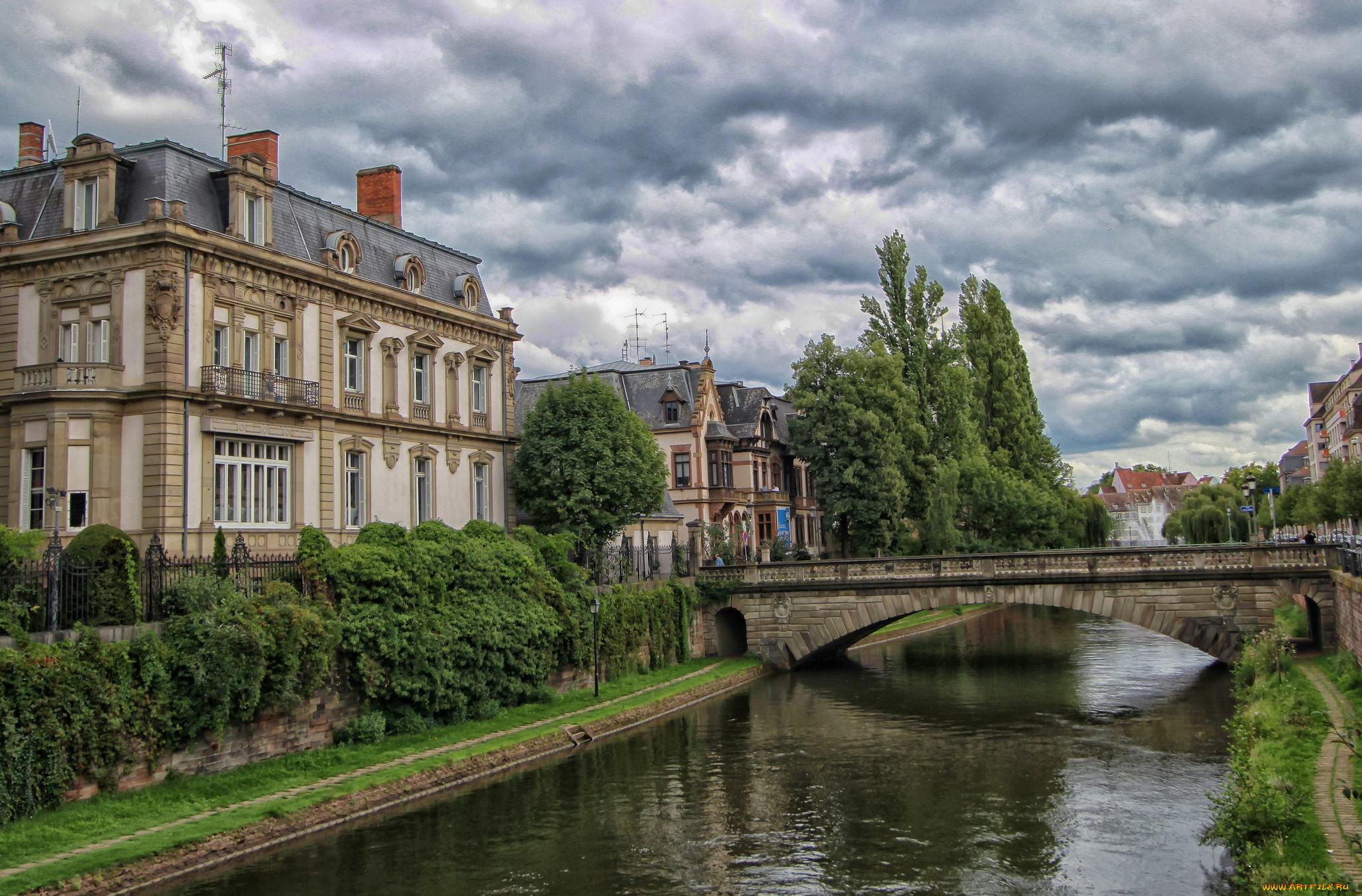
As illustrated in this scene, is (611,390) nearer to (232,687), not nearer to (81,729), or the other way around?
(232,687)

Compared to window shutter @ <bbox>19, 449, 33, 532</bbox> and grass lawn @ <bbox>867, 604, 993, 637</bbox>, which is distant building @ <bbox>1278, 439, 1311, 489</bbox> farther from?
window shutter @ <bbox>19, 449, 33, 532</bbox>

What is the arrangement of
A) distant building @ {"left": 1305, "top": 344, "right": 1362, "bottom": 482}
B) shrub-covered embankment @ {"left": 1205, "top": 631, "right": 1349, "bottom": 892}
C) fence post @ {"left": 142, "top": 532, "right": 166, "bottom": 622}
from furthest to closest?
distant building @ {"left": 1305, "top": 344, "right": 1362, "bottom": 482}, fence post @ {"left": 142, "top": 532, "right": 166, "bottom": 622}, shrub-covered embankment @ {"left": 1205, "top": 631, "right": 1349, "bottom": 892}

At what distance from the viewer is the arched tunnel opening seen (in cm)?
4853

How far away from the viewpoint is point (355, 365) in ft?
126

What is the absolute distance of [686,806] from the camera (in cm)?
2409

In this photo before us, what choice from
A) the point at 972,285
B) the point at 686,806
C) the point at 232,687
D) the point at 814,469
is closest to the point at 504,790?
the point at 686,806

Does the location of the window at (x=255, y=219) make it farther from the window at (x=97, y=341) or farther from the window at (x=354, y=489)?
the window at (x=354, y=489)

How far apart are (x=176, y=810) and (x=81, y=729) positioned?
2.34 meters

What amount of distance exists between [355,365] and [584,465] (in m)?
10.0

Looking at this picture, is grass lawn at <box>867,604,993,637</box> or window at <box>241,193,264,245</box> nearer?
window at <box>241,193,264,245</box>

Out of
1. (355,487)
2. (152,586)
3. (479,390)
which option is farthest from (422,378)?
(152,586)

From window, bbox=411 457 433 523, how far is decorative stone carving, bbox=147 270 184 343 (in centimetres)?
1149

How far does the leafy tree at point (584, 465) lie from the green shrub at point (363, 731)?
54.0 feet

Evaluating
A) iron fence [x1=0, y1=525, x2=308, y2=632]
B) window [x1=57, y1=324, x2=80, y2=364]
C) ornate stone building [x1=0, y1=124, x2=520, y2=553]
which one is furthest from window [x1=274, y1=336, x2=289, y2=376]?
iron fence [x1=0, y1=525, x2=308, y2=632]
